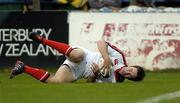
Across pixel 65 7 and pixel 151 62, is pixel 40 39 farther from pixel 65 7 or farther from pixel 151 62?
pixel 65 7

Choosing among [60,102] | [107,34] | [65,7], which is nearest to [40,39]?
[60,102]

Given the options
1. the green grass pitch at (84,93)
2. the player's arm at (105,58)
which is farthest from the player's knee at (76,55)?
the green grass pitch at (84,93)

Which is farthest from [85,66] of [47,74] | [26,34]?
[26,34]

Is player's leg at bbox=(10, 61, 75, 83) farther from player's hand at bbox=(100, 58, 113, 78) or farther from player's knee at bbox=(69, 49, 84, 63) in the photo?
player's hand at bbox=(100, 58, 113, 78)

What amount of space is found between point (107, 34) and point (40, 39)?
563 centimetres

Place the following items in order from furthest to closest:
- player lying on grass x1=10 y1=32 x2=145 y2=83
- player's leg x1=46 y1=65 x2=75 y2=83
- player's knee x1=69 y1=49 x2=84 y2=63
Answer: player's leg x1=46 y1=65 x2=75 y2=83, player's knee x1=69 y1=49 x2=84 y2=63, player lying on grass x1=10 y1=32 x2=145 y2=83

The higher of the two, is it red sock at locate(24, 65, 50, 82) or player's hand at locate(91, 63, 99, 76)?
player's hand at locate(91, 63, 99, 76)

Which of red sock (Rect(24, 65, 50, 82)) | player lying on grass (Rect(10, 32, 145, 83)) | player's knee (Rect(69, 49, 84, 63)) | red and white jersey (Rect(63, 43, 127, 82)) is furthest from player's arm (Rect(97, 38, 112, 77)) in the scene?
red sock (Rect(24, 65, 50, 82))

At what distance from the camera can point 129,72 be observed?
1217 centimetres

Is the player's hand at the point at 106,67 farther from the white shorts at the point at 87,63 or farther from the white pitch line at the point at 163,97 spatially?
the white pitch line at the point at 163,97

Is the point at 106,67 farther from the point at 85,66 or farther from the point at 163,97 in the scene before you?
the point at 163,97

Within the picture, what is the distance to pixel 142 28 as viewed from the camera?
61.2 ft

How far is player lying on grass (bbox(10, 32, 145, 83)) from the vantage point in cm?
1229

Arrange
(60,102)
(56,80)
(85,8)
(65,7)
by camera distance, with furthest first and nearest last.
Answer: (65,7), (85,8), (56,80), (60,102)
